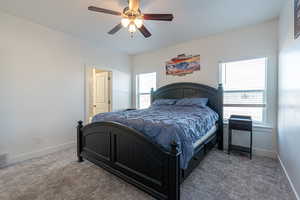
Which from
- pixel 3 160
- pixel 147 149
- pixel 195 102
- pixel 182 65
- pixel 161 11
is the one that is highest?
pixel 161 11

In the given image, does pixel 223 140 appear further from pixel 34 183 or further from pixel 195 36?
pixel 34 183

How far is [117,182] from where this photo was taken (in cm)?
193

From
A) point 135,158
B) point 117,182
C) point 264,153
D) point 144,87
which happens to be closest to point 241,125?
point 264,153

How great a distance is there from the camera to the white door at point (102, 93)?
4.38 m

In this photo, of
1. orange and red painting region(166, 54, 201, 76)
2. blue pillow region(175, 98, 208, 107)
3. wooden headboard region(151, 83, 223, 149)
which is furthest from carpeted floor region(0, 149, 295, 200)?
orange and red painting region(166, 54, 201, 76)

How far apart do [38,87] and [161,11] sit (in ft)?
9.37

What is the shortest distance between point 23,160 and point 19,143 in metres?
0.33

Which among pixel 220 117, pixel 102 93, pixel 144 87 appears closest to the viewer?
pixel 220 117

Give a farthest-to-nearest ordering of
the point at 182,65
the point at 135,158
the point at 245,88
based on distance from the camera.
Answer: the point at 182,65 → the point at 245,88 → the point at 135,158

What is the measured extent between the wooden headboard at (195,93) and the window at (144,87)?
1.47 feet

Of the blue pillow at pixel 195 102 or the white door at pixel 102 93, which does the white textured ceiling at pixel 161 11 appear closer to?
the white door at pixel 102 93

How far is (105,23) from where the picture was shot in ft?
9.29

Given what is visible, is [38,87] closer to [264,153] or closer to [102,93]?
[102,93]

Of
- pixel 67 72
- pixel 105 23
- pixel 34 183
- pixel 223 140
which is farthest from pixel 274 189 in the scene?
pixel 67 72
